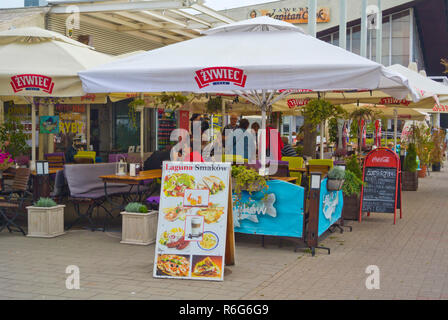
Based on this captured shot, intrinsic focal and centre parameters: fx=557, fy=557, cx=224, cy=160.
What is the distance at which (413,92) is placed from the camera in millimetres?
7551

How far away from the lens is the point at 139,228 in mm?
7727

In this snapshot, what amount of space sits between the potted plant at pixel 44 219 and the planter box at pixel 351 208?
16.4 feet

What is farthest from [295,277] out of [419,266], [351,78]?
[351,78]

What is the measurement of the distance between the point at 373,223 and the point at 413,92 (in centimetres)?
320

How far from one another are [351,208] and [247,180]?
3627 mm

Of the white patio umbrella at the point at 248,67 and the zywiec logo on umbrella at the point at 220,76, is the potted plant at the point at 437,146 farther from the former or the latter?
the zywiec logo on umbrella at the point at 220,76

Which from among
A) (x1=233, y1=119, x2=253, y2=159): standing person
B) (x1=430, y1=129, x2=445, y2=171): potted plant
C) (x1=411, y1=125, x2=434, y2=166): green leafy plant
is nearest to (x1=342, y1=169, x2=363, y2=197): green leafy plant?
(x1=233, y1=119, x2=253, y2=159): standing person

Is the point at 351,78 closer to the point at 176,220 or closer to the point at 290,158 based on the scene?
the point at 176,220

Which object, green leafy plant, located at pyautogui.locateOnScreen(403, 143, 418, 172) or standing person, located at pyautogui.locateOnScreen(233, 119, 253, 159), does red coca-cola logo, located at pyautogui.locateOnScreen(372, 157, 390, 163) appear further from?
green leafy plant, located at pyautogui.locateOnScreen(403, 143, 418, 172)

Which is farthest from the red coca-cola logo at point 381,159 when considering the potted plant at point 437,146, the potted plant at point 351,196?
the potted plant at point 437,146

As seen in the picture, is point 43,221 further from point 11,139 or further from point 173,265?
→ point 173,265

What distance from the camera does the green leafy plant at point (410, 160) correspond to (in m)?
15.8

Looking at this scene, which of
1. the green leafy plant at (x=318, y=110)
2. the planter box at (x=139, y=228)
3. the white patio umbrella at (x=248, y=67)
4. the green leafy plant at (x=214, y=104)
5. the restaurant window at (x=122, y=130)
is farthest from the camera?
the restaurant window at (x=122, y=130)

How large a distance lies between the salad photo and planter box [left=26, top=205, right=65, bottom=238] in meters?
2.59
